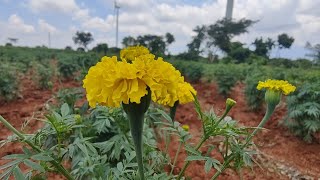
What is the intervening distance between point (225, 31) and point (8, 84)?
25.9 m

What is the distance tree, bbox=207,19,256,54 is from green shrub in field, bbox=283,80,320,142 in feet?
77.8

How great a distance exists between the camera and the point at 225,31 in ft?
98.8

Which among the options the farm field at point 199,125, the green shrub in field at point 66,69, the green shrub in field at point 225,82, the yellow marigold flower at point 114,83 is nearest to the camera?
the yellow marigold flower at point 114,83

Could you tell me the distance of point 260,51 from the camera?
25141mm

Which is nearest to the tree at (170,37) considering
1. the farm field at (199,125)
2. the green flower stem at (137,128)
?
the farm field at (199,125)

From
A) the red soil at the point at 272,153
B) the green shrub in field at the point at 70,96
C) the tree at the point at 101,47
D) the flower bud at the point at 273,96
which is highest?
the flower bud at the point at 273,96

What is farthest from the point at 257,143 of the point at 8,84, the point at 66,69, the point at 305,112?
the point at 66,69

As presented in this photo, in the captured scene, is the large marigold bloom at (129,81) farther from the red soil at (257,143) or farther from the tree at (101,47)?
the tree at (101,47)

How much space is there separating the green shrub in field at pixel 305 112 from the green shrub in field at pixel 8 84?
4008 millimetres

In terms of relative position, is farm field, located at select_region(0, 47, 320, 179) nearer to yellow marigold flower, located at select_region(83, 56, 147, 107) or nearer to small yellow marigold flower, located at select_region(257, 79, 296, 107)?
small yellow marigold flower, located at select_region(257, 79, 296, 107)

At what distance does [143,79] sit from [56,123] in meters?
0.52

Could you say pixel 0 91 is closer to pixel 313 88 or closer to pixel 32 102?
pixel 32 102

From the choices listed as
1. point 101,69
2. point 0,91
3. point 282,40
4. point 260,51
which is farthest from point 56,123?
point 282,40

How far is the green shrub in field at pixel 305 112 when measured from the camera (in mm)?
4137
